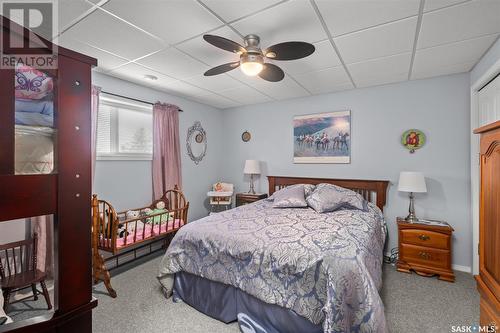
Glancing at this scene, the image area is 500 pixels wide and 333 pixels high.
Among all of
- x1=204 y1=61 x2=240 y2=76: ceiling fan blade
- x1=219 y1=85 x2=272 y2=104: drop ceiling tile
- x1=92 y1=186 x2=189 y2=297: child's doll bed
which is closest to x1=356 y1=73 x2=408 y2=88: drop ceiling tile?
x1=219 y1=85 x2=272 y2=104: drop ceiling tile

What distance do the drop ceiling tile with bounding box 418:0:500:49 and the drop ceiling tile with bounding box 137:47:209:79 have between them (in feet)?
7.17

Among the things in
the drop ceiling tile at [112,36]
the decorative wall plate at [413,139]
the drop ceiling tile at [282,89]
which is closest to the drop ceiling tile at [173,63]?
the drop ceiling tile at [112,36]

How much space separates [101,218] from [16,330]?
2254 millimetres

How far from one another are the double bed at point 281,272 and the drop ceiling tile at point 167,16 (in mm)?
1797

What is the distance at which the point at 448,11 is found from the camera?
5.75ft

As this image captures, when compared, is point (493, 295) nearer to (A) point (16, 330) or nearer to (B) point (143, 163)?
(A) point (16, 330)

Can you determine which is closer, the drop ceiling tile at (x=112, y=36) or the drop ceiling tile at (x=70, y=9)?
the drop ceiling tile at (x=70, y=9)

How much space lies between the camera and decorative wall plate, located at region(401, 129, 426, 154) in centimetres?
316

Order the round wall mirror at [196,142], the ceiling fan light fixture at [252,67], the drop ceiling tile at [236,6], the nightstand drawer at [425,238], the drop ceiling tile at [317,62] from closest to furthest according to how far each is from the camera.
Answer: the drop ceiling tile at [236,6] < the ceiling fan light fixture at [252,67] < the drop ceiling tile at [317,62] < the nightstand drawer at [425,238] < the round wall mirror at [196,142]

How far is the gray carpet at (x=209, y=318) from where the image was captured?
1.93 m

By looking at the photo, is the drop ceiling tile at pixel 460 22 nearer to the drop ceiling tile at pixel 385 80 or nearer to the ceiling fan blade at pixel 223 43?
the drop ceiling tile at pixel 385 80

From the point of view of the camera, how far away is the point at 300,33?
2057 millimetres

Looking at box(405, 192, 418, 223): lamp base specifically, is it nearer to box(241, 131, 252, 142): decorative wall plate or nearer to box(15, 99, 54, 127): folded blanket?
box(241, 131, 252, 142): decorative wall plate

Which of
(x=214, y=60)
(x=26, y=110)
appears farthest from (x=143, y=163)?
(x=26, y=110)
